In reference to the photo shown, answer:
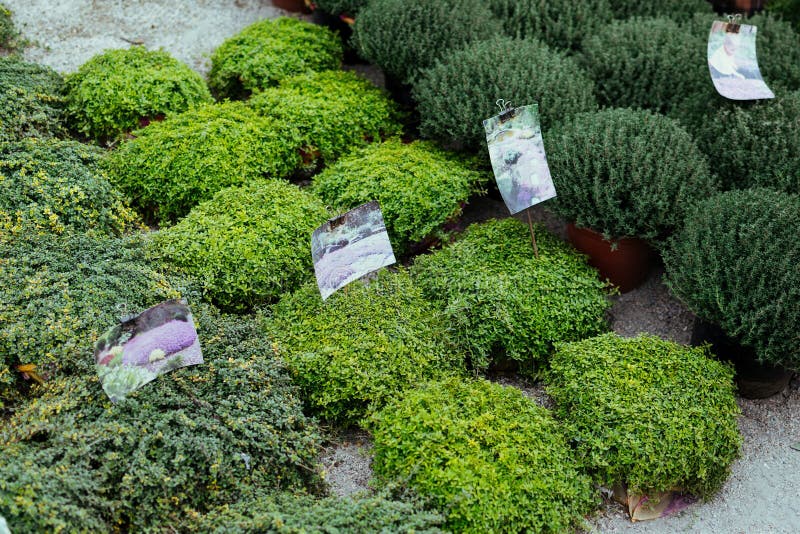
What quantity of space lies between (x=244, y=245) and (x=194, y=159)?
2.42 feet

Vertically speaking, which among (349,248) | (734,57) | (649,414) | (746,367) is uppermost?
(349,248)

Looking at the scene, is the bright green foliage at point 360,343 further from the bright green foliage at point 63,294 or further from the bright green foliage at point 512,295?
the bright green foliage at point 63,294

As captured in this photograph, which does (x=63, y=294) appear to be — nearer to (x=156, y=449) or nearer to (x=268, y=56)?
(x=156, y=449)

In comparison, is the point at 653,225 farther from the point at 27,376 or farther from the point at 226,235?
the point at 27,376

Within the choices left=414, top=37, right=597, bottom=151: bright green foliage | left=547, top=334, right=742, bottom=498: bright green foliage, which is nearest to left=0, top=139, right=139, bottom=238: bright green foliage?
left=414, top=37, right=597, bottom=151: bright green foliage

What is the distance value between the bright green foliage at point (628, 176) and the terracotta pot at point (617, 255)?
0.11m

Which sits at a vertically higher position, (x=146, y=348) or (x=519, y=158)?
(x=146, y=348)

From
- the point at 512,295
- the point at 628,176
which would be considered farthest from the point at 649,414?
the point at 628,176

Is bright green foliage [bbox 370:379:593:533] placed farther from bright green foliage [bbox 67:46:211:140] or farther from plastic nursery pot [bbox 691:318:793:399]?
bright green foliage [bbox 67:46:211:140]

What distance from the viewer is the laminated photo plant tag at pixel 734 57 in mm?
4055

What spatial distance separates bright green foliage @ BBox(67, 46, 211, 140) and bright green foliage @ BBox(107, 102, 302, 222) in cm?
19

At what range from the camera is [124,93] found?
4395mm

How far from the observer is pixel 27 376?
3.06 metres

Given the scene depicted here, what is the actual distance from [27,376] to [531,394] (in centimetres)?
216
